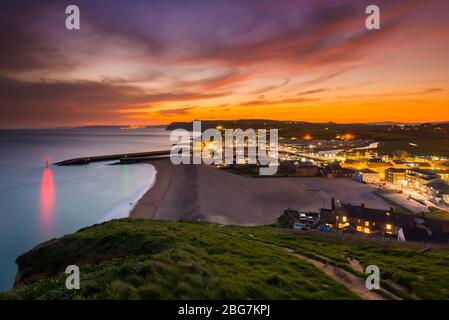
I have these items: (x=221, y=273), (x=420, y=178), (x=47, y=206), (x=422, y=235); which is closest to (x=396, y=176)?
(x=420, y=178)

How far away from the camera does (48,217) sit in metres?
38.9

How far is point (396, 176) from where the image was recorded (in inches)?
2228

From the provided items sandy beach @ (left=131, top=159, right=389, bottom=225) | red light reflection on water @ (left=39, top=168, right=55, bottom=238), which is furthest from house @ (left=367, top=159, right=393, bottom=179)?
red light reflection on water @ (left=39, top=168, right=55, bottom=238)

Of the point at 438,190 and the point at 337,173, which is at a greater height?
the point at 337,173

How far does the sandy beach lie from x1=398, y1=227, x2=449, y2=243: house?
506 inches

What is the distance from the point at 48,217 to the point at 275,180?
4074 centimetres

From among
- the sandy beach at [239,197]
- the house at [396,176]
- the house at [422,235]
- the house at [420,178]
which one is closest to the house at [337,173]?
the sandy beach at [239,197]

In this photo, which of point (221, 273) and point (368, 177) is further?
point (368, 177)

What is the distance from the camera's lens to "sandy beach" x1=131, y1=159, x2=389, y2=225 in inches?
1405

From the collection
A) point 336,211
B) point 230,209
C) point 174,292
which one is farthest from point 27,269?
point 336,211

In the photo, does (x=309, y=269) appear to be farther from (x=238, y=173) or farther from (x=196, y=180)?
(x=238, y=173)

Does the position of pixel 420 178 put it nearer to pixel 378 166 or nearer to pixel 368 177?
pixel 368 177

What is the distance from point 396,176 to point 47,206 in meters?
67.0

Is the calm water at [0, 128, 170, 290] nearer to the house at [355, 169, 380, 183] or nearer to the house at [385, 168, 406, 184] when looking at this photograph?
the house at [355, 169, 380, 183]
